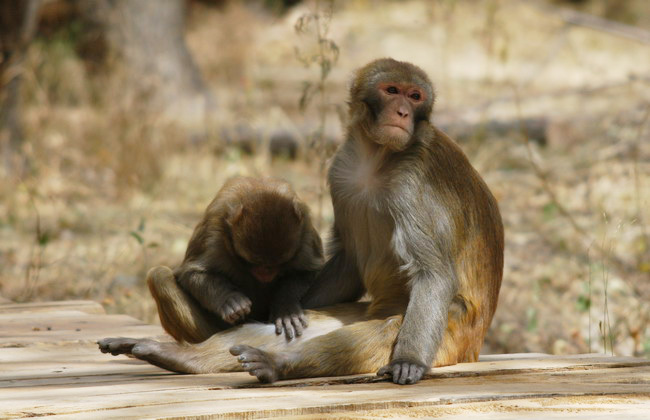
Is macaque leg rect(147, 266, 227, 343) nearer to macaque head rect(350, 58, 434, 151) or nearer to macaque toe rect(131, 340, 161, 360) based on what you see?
macaque toe rect(131, 340, 161, 360)

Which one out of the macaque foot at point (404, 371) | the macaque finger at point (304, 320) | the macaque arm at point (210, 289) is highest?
the macaque arm at point (210, 289)

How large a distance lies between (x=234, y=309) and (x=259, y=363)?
2.31 feet

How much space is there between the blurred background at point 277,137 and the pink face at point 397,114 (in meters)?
0.40

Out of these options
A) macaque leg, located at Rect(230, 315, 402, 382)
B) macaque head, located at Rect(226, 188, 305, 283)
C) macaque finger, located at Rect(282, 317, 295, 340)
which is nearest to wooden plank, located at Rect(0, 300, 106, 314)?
macaque head, located at Rect(226, 188, 305, 283)

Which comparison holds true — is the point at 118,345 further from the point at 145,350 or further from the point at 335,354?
the point at 335,354

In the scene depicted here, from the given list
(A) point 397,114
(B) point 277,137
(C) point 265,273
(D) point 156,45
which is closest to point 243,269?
(C) point 265,273

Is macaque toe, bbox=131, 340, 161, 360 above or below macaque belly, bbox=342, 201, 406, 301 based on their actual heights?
below

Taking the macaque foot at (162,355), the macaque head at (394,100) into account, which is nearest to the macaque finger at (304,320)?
the macaque foot at (162,355)

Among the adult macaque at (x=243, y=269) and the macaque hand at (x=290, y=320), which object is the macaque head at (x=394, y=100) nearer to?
the adult macaque at (x=243, y=269)

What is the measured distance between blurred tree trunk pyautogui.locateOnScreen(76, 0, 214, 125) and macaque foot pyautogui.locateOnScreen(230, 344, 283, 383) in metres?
10.4

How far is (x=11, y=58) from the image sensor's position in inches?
389

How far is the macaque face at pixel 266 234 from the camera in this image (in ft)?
16.5

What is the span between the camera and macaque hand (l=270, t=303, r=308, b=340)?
15.8 ft

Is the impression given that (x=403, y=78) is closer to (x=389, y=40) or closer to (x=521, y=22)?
(x=389, y=40)
